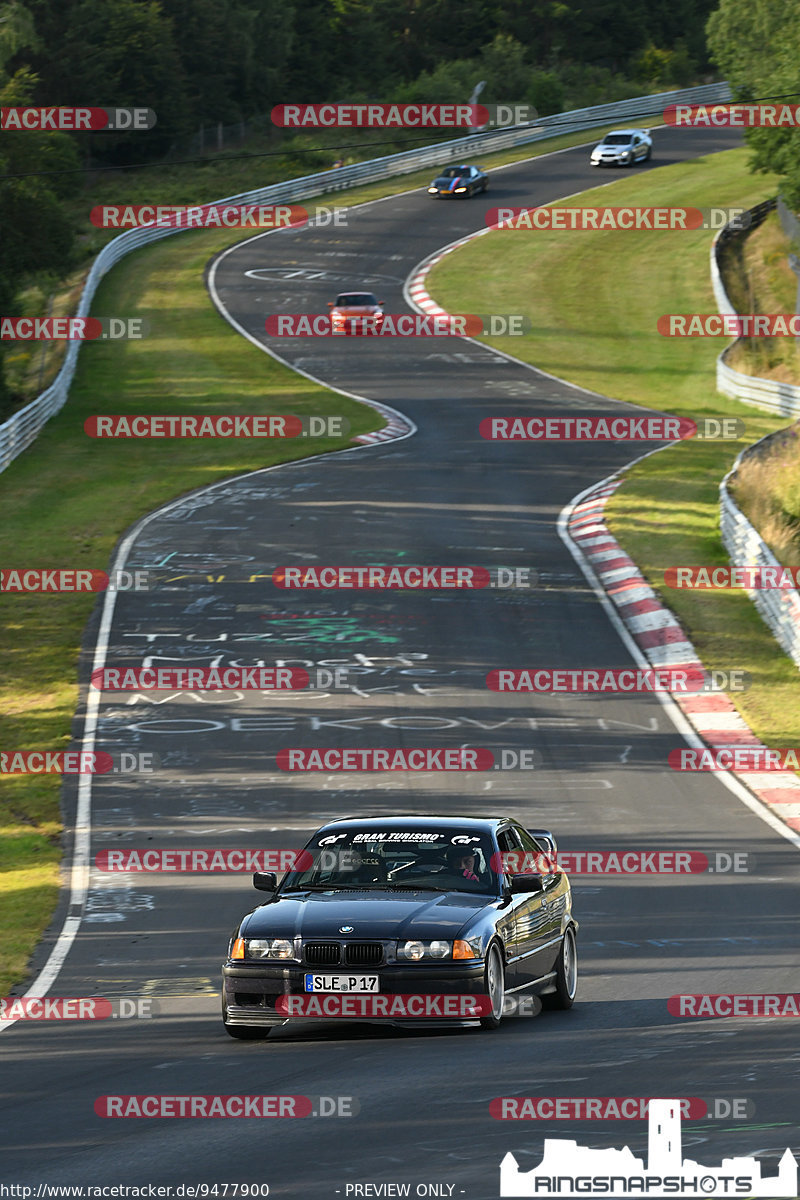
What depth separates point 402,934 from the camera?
31.6 ft

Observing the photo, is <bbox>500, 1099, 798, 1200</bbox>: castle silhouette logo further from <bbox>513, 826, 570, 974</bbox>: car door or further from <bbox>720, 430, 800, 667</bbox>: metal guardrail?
<bbox>720, 430, 800, 667</bbox>: metal guardrail

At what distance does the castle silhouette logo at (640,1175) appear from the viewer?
660cm

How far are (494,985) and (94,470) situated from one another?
2894 centimetres

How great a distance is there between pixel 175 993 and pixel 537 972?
2.60 meters

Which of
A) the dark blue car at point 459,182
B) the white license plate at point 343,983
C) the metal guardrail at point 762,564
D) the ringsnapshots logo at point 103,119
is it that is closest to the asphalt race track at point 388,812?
the white license plate at point 343,983

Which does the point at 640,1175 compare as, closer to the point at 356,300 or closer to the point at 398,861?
the point at 398,861

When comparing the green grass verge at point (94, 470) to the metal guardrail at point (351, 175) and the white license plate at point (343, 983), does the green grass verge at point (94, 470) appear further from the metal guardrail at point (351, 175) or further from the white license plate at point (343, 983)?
the white license plate at point (343, 983)

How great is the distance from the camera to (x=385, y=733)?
67.1ft

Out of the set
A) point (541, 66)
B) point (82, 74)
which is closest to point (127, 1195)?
point (82, 74)

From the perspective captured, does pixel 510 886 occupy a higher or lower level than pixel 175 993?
higher

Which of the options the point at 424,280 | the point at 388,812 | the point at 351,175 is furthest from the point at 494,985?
the point at 351,175

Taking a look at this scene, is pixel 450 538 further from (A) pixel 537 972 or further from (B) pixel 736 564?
(A) pixel 537 972

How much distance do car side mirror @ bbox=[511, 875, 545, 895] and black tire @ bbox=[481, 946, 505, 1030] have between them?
544mm

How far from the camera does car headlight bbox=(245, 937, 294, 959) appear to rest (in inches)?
380
